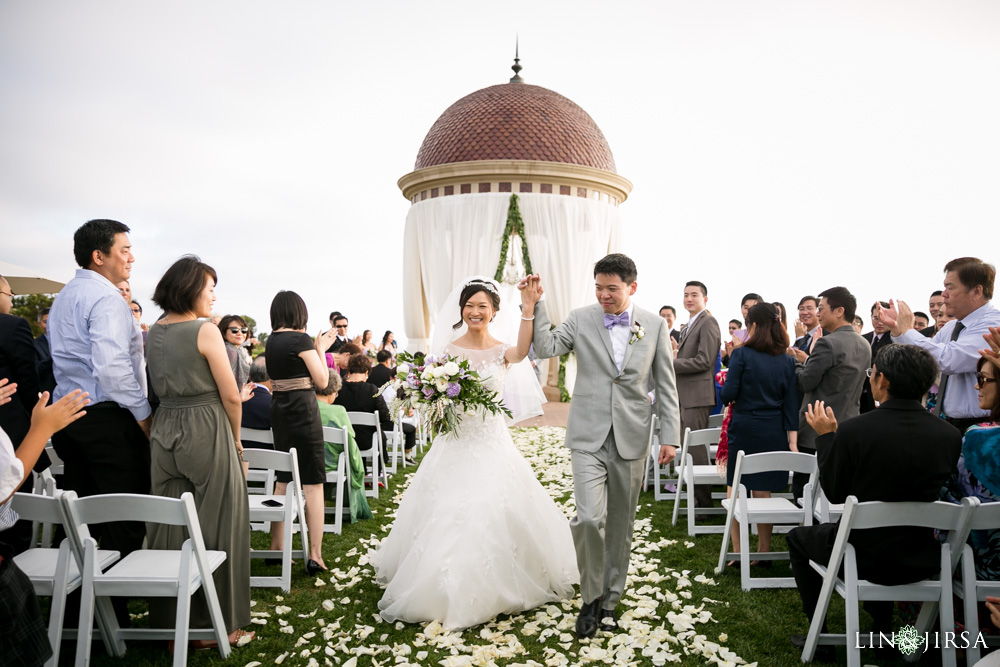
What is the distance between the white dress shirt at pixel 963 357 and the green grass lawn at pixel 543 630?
5.01ft

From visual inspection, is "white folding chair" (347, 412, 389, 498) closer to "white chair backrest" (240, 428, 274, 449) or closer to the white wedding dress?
"white chair backrest" (240, 428, 274, 449)

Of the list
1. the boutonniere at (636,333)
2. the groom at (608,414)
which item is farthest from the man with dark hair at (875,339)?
the boutonniere at (636,333)

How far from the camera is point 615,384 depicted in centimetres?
376

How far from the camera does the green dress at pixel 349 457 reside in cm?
557

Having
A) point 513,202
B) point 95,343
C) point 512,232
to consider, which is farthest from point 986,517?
point 513,202

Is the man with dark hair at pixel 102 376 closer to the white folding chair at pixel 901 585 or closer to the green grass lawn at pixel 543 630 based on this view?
the green grass lawn at pixel 543 630

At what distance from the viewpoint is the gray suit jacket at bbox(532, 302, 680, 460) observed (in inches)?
146

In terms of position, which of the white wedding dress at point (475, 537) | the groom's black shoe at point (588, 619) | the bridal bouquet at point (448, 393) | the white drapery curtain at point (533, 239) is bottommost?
the groom's black shoe at point (588, 619)

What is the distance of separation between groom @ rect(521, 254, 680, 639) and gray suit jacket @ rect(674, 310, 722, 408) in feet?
8.62

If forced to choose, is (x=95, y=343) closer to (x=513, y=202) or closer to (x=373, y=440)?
(x=373, y=440)

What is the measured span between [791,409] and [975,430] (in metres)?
1.80

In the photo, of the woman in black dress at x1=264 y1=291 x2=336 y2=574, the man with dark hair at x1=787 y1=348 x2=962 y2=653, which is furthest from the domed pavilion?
the man with dark hair at x1=787 y1=348 x2=962 y2=653

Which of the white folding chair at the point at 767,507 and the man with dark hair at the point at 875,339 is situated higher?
the man with dark hair at the point at 875,339

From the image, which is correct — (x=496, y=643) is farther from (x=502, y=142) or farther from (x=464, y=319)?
(x=502, y=142)
